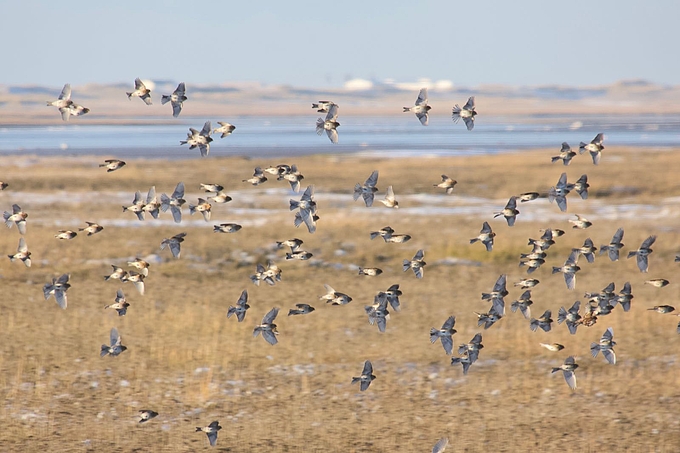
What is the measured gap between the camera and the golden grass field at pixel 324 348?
16.9 metres

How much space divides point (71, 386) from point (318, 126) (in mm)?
7298

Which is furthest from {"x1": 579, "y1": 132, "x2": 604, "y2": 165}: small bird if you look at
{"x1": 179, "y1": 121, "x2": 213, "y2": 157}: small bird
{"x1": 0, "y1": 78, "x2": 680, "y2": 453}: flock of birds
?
{"x1": 179, "y1": 121, "x2": 213, "y2": 157}: small bird

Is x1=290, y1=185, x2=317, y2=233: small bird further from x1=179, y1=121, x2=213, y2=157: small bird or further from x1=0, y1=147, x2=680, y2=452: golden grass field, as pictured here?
x1=0, y1=147, x2=680, y2=452: golden grass field

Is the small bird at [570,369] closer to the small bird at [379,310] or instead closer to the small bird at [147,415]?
the small bird at [379,310]

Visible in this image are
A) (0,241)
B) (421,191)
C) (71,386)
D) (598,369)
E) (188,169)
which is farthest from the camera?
(188,169)

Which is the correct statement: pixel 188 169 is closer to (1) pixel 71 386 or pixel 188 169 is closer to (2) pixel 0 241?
(2) pixel 0 241

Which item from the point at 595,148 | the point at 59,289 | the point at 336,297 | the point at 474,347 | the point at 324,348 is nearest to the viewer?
the point at 595,148

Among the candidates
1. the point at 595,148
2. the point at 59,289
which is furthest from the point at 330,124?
the point at 59,289

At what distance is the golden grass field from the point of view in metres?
16.9

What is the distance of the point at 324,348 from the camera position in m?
21.4

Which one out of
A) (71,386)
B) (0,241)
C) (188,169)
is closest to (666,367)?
(71,386)

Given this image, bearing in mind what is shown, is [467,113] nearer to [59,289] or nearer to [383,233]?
[383,233]

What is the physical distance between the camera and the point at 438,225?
3559 cm

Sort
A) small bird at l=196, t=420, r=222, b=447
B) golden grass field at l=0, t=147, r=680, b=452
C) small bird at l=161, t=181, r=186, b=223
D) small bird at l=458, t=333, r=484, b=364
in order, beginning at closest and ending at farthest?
1. small bird at l=196, t=420, r=222, b=447
2. small bird at l=161, t=181, r=186, b=223
3. small bird at l=458, t=333, r=484, b=364
4. golden grass field at l=0, t=147, r=680, b=452
